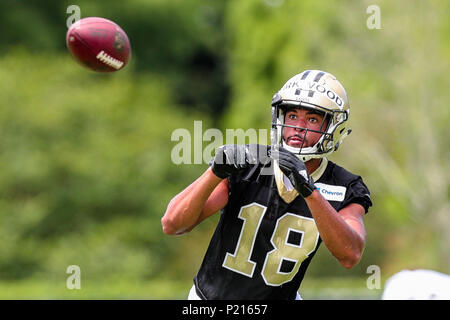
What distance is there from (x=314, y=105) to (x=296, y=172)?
1.88 ft

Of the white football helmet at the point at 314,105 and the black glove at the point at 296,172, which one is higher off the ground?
the white football helmet at the point at 314,105

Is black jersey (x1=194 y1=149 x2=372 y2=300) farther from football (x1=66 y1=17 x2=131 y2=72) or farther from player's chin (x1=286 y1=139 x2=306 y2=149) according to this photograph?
football (x1=66 y1=17 x2=131 y2=72)

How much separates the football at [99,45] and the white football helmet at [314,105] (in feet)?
4.82

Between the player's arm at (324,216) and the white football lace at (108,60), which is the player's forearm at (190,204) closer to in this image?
the player's arm at (324,216)

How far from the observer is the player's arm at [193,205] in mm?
3934

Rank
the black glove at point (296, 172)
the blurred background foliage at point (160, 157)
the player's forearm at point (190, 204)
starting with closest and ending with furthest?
1. the black glove at point (296, 172)
2. the player's forearm at point (190, 204)
3. the blurred background foliage at point (160, 157)

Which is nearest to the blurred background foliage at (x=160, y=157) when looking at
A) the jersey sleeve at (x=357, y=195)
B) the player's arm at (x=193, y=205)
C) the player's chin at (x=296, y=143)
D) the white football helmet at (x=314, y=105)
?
the jersey sleeve at (x=357, y=195)

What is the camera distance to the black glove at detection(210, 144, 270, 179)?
152 inches

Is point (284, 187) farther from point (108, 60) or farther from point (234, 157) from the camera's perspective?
point (108, 60)

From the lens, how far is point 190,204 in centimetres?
396

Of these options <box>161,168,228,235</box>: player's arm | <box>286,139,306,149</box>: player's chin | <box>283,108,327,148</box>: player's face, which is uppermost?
<box>283,108,327,148</box>: player's face

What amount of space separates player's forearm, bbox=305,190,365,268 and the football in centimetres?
206

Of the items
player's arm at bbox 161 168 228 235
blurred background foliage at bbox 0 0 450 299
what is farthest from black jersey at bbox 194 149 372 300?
blurred background foliage at bbox 0 0 450 299
